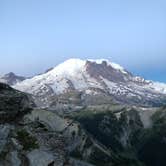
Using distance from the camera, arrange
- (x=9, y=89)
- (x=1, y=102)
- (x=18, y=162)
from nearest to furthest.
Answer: (x=18, y=162) < (x=1, y=102) < (x=9, y=89)

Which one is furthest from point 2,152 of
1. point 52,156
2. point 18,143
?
point 52,156

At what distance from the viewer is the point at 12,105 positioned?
40.3 m

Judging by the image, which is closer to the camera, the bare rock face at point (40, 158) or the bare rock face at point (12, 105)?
the bare rock face at point (40, 158)

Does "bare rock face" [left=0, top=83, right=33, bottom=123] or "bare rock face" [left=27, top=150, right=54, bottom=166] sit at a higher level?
"bare rock face" [left=0, top=83, right=33, bottom=123]

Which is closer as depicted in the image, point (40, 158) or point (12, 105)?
point (40, 158)

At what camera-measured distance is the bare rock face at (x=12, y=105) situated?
39594 mm

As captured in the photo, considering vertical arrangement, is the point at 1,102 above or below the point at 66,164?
above

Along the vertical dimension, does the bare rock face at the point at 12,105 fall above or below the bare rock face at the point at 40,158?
above

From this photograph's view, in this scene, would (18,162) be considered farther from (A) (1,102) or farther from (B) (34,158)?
(A) (1,102)

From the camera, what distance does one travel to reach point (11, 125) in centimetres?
3925

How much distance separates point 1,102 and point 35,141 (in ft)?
14.7

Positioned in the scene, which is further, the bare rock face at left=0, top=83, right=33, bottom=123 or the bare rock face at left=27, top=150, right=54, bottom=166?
the bare rock face at left=0, top=83, right=33, bottom=123

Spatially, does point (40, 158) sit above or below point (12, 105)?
below

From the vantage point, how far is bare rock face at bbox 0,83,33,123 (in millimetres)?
39594
